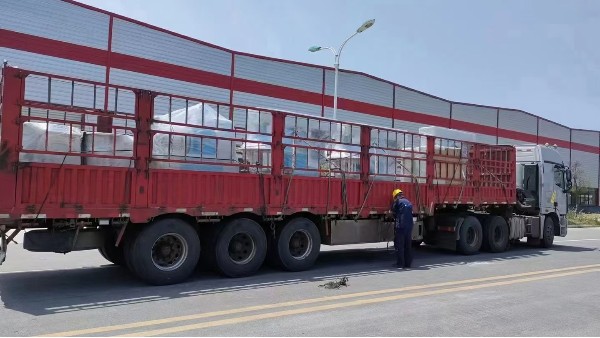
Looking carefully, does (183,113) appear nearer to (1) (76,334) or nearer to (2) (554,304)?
(1) (76,334)

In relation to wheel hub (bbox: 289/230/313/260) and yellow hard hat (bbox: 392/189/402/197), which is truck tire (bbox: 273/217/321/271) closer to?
wheel hub (bbox: 289/230/313/260)

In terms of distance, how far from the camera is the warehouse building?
1831 cm

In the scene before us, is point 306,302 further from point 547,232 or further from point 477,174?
point 547,232

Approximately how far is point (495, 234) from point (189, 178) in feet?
28.2

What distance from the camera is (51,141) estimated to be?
6758 mm

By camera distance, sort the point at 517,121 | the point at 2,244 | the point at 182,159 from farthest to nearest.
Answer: the point at 517,121, the point at 182,159, the point at 2,244

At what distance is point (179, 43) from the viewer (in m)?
22.2

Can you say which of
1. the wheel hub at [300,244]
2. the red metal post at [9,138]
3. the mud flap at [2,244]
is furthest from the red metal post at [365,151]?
the mud flap at [2,244]

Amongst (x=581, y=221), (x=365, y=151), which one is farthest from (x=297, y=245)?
(x=581, y=221)

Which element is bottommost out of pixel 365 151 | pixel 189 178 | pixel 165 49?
pixel 189 178

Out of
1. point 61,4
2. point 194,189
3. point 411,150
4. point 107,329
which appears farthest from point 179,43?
point 107,329

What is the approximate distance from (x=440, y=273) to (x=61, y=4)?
1663cm

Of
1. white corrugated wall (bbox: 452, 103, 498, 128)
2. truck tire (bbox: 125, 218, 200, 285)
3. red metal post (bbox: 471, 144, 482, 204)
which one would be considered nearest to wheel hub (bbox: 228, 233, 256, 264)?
truck tire (bbox: 125, 218, 200, 285)

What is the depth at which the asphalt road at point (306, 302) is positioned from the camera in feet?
18.0
